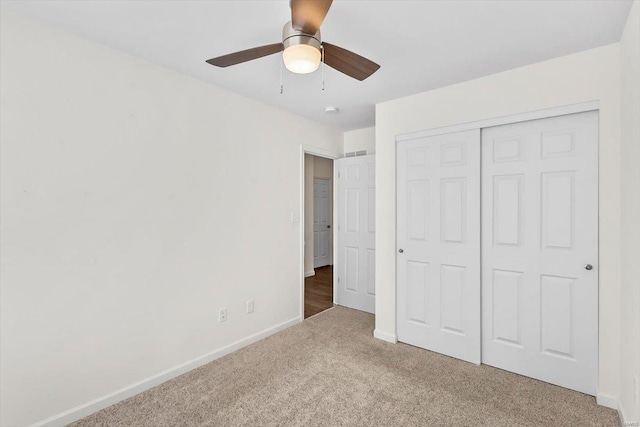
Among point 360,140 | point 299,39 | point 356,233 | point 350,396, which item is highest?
point 360,140

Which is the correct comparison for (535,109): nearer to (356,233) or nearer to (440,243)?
(440,243)

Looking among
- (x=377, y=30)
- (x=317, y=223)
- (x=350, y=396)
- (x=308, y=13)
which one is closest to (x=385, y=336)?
(x=350, y=396)

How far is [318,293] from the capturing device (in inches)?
183

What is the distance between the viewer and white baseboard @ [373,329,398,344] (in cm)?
296

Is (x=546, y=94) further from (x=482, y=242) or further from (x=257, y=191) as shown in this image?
(x=257, y=191)

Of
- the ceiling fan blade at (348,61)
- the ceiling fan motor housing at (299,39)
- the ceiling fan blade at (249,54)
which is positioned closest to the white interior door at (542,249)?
the ceiling fan blade at (348,61)

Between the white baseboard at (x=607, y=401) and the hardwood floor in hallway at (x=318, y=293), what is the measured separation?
265 cm

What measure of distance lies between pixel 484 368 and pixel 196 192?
9.30 feet

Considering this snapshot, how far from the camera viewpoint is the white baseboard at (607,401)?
1.95 meters

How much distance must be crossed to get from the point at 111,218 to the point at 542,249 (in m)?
3.16

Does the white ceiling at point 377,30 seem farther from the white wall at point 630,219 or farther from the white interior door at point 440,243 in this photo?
the white interior door at point 440,243

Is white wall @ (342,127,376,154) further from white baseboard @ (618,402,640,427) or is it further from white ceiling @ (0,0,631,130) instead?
white baseboard @ (618,402,640,427)

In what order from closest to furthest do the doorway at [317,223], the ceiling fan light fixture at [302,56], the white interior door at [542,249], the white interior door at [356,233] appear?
the ceiling fan light fixture at [302,56] < the white interior door at [542,249] < the white interior door at [356,233] < the doorway at [317,223]

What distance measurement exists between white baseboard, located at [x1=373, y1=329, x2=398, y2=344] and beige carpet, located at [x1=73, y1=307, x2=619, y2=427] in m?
0.16
